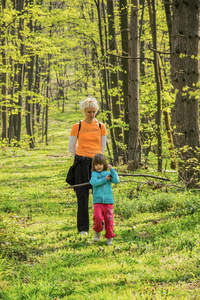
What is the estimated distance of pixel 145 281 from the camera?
4.22 meters

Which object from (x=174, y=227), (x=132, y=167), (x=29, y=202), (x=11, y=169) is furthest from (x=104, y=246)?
(x=11, y=169)

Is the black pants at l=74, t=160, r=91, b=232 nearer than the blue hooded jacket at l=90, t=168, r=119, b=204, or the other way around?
the blue hooded jacket at l=90, t=168, r=119, b=204

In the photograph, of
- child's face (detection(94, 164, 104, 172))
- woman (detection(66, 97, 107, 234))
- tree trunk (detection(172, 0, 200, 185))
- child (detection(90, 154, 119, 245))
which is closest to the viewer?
child (detection(90, 154, 119, 245))

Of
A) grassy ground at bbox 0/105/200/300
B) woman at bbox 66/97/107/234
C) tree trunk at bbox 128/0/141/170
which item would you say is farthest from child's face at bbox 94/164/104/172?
tree trunk at bbox 128/0/141/170

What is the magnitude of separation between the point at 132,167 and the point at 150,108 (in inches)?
128

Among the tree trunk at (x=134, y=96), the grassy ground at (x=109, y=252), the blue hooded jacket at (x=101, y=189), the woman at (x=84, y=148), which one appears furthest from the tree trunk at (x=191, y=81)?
the tree trunk at (x=134, y=96)

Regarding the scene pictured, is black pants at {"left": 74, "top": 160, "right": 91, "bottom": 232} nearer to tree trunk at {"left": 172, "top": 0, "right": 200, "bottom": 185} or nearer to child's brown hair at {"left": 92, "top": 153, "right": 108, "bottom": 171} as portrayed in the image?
child's brown hair at {"left": 92, "top": 153, "right": 108, "bottom": 171}

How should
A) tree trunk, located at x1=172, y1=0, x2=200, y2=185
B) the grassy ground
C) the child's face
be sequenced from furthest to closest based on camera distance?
tree trunk, located at x1=172, y1=0, x2=200, y2=185 → the child's face → the grassy ground

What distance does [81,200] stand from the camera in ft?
21.7

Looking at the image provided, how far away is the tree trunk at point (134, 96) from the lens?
13453 mm

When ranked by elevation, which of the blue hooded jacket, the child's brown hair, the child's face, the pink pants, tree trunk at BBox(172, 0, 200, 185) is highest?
tree trunk at BBox(172, 0, 200, 185)

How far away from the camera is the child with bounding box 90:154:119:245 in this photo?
5.91m

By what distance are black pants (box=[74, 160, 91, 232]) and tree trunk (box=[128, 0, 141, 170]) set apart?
22.1 feet

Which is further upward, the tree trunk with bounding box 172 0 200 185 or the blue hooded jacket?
the tree trunk with bounding box 172 0 200 185
